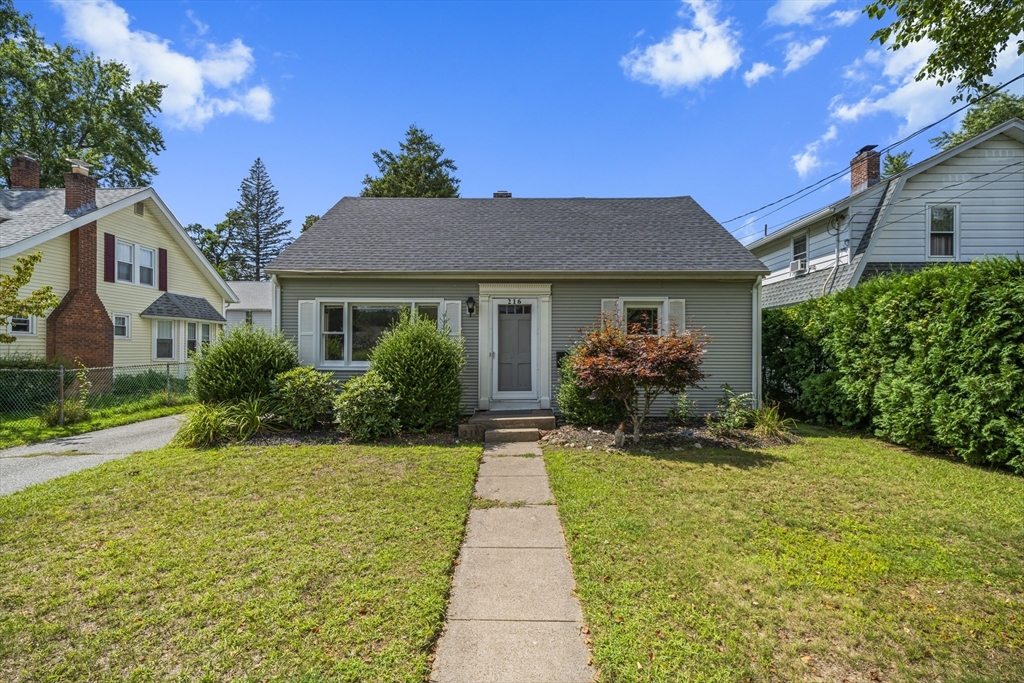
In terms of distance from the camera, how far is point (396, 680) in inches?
90.7

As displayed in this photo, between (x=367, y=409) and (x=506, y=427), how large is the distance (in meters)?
2.49

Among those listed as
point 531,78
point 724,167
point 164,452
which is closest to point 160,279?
point 164,452

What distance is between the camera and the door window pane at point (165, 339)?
1658cm

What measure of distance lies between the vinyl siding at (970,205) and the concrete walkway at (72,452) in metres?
17.0

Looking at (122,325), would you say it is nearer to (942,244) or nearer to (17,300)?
(17,300)

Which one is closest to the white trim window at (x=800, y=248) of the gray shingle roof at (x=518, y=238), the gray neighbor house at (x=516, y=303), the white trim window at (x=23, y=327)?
the gray shingle roof at (x=518, y=238)

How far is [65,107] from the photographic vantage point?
2259 centimetres

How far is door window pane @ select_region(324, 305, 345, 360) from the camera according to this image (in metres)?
9.66

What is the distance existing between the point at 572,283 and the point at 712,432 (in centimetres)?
405

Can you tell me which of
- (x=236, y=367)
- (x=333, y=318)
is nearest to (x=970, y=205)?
(x=333, y=318)

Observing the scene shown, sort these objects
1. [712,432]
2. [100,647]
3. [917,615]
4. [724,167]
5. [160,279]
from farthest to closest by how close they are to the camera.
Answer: [160,279] → [724,167] → [712,432] → [917,615] → [100,647]

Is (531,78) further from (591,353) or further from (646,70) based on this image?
(591,353)

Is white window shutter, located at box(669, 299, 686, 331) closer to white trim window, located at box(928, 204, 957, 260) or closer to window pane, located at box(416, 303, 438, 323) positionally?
window pane, located at box(416, 303, 438, 323)

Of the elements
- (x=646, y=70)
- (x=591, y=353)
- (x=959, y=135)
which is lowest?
(x=591, y=353)
